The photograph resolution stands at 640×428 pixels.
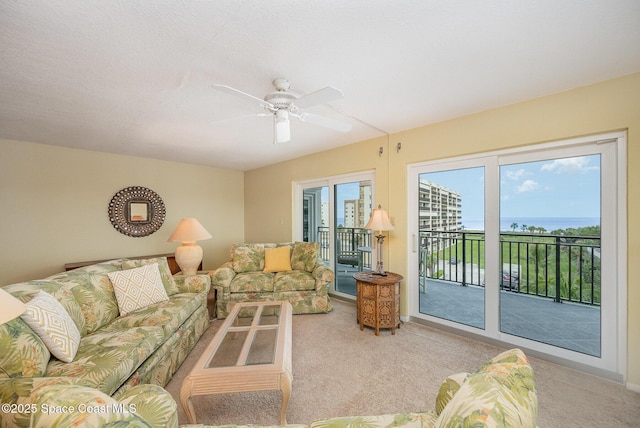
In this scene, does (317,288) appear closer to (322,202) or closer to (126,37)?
(322,202)

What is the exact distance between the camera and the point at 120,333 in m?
1.78

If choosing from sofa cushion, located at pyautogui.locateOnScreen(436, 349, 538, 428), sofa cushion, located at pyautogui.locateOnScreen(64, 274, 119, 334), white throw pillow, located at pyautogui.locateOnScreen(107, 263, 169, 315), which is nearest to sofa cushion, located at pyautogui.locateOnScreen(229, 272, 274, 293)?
white throw pillow, located at pyautogui.locateOnScreen(107, 263, 169, 315)

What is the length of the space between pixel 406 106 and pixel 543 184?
1464mm

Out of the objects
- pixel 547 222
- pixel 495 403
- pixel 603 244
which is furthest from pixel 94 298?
pixel 603 244

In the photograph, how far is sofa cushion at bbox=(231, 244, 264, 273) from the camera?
367 cm

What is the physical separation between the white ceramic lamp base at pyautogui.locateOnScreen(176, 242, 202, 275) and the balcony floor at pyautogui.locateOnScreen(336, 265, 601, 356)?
3004 mm

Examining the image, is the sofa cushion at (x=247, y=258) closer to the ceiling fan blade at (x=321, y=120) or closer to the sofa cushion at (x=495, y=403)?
the ceiling fan blade at (x=321, y=120)

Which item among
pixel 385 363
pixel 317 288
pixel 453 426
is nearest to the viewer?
pixel 453 426

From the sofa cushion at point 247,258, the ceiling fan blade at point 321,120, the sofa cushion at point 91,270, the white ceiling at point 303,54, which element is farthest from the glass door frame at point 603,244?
the sofa cushion at point 91,270

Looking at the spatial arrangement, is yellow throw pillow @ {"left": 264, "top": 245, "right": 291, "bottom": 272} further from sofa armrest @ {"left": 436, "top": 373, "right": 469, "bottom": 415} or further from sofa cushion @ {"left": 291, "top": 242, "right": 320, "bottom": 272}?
sofa armrest @ {"left": 436, "top": 373, "right": 469, "bottom": 415}

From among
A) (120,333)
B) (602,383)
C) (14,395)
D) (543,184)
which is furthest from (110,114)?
(602,383)

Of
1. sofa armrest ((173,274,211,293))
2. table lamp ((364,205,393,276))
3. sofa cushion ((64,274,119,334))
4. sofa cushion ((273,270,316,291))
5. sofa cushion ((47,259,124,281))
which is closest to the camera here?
sofa cushion ((64,274,119,334))

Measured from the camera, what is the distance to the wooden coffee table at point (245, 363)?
1438 millimetres

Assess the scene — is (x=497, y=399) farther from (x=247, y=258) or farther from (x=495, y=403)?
(x=247, y=258)
